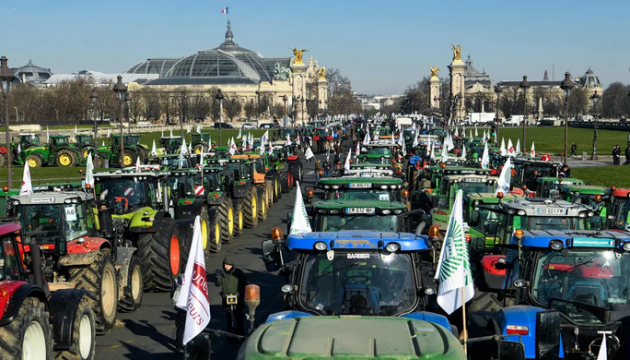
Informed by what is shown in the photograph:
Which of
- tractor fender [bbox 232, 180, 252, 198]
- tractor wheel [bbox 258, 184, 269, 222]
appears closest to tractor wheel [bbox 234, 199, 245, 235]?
tractor fender [bbox 232, 180, 252, 198]

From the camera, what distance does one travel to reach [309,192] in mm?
15023

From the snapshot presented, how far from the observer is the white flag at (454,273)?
7682mm

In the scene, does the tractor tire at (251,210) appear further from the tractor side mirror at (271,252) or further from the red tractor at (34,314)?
the tractor side mirror at (271,252)

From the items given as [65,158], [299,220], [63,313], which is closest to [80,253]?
[63,313]

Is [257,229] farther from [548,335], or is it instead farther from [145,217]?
[548,335]

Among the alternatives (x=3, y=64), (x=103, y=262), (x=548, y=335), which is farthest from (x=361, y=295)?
(x=3, y=64)

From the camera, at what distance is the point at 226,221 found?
22047 mm

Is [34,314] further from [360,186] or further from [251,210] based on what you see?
Answer: [251,210]

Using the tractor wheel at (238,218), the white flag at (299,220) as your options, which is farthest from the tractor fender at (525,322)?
the tractor wheel at (238,218)

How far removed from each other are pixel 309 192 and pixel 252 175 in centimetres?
1429

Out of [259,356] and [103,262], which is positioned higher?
[259,356]

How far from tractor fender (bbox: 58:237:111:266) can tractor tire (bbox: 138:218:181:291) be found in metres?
2.59

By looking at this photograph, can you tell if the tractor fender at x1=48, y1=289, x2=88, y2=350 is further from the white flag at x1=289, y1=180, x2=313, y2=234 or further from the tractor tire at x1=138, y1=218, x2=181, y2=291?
the tractor tire at x1=138, y1=218, x2=181, y2=291

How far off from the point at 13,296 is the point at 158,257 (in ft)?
24.9
